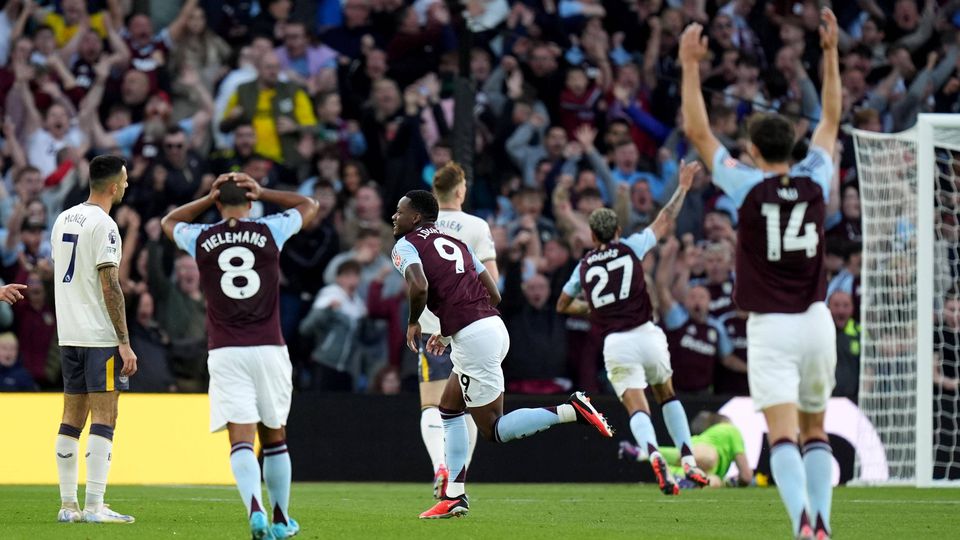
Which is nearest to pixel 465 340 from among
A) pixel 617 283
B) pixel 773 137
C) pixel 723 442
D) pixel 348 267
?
pixel 617 283

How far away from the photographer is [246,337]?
26.6ft

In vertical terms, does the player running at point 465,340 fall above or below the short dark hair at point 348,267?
below

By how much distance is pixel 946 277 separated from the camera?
16.3 m

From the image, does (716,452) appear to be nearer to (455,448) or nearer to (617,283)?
(617,283)

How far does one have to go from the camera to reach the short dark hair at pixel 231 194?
26.9ft

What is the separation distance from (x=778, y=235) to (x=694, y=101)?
2.68ft

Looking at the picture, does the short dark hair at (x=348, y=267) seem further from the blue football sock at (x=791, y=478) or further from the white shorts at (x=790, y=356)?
the blue football sock at (x=791, y=478)

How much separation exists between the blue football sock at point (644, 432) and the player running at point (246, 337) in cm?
459

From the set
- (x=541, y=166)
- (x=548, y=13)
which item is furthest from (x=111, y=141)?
(x=548, y=13)

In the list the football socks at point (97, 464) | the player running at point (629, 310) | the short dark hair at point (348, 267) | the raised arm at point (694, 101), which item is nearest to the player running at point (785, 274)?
the raised arm at point (694, 101)

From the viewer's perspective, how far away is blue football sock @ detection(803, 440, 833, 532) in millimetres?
7254

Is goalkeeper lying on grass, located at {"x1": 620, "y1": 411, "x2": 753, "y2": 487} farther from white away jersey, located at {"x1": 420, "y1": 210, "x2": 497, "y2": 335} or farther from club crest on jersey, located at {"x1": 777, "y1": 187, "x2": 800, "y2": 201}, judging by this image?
club crest on jersey, located at {"x1": 777, "y1": 187, "x2": 800, "y2": 201}

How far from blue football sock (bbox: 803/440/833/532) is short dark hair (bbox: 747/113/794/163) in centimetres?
148

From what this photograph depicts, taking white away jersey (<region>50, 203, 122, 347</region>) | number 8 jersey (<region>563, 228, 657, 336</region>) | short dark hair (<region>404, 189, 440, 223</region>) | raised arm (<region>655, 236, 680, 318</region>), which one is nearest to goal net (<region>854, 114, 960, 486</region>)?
raised arm (<region>655, 236, 680, 318</region>)
